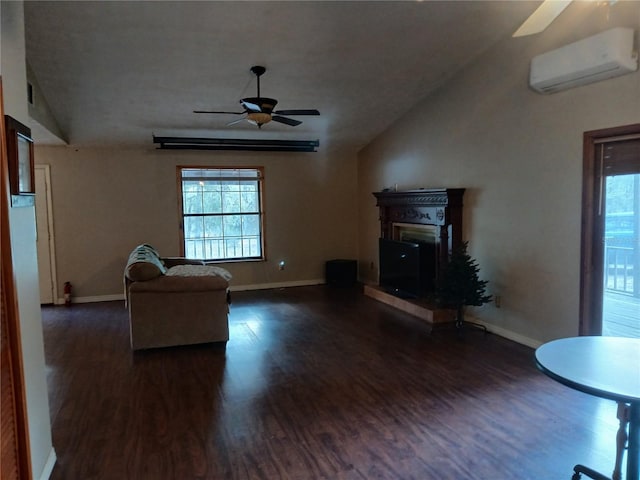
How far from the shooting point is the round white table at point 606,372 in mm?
1630

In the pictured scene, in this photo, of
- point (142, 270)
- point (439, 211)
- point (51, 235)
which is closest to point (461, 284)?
point (439, 211)

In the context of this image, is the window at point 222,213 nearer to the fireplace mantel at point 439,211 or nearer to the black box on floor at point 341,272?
the black box on floor at point 341,272

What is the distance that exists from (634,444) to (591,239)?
2234mm

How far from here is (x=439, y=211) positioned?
17.3 ft

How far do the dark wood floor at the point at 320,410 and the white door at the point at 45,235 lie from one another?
6.62 ft

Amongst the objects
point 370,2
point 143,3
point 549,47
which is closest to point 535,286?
point 549,47

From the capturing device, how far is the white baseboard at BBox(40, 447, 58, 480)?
7.48 feet

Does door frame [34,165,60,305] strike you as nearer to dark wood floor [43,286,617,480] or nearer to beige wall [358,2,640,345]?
dark wood floor [43,286,617,480]

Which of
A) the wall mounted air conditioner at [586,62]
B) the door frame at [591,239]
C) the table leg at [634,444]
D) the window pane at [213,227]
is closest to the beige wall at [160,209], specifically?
the window pane at [213,227]

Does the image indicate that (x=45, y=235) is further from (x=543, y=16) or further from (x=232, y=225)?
(x=543, y=16)

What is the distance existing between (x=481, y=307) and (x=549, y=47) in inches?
104

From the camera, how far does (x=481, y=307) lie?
497 centimetres

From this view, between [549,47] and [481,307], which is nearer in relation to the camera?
[549,47]

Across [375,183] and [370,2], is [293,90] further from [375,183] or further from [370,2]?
[375,183]
